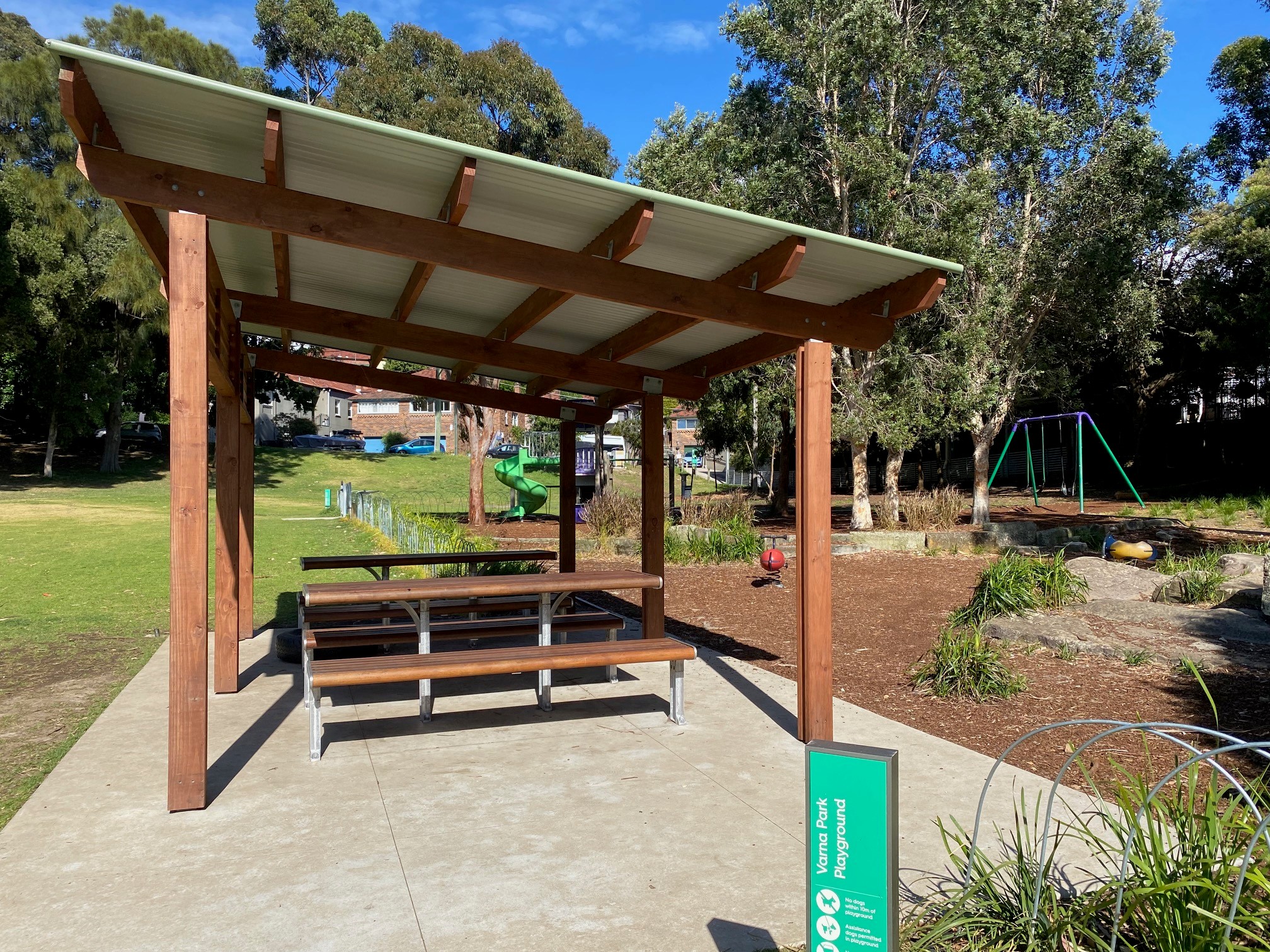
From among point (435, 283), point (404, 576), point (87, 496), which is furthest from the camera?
point (87, 496)

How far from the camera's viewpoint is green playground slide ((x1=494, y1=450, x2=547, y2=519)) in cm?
2391

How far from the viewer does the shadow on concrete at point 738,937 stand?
314 cm

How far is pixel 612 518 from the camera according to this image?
17.2 m

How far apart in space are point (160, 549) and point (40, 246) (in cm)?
1589

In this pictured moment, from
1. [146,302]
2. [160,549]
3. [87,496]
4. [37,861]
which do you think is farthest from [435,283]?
[146,302]

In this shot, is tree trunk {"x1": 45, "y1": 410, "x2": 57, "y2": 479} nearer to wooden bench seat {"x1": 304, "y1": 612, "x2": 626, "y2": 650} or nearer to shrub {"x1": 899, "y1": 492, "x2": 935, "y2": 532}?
shrub {"x1": 899, "y1": 492, "x2": 935, "y2": 532}

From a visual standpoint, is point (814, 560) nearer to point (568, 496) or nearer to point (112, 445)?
point (568, 496)

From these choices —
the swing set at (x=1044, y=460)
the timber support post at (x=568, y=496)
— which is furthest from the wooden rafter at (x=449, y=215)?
the swing set at (x=1044, y=460)

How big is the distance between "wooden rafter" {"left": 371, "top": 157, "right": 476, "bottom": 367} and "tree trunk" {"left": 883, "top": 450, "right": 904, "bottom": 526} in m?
12.9

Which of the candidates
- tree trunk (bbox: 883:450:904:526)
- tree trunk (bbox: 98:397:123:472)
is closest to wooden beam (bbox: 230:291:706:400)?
tree trunk (bbox: 883:450:904:526)

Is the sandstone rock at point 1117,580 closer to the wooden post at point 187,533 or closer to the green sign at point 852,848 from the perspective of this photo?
the green sign at point 852,848

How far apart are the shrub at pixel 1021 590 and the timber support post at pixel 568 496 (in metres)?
3.79

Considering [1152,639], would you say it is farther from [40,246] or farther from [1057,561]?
[40,246]

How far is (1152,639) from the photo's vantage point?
7.84 m
